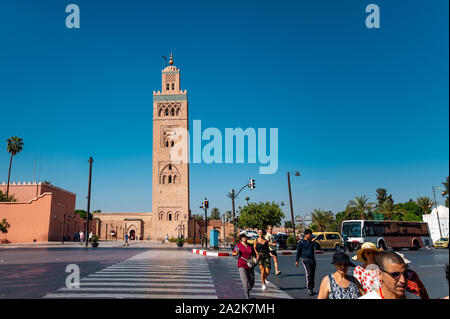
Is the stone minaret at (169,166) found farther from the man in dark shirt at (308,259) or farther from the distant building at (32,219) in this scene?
the man in dark shirt at (308,259)

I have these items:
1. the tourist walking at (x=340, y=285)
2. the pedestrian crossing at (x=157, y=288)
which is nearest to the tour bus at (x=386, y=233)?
the pedestrian crossing at (x=157, y=288)

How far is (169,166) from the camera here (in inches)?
2606

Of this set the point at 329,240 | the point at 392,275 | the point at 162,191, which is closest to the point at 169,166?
the point at 162,191

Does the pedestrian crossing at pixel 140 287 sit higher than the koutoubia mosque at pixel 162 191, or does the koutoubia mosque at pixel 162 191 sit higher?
the koutoubia mosque at pixel 162 191

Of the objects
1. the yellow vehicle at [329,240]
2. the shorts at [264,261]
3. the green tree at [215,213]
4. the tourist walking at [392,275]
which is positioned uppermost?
the green tree at [215,213]

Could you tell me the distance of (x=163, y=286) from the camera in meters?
8.59

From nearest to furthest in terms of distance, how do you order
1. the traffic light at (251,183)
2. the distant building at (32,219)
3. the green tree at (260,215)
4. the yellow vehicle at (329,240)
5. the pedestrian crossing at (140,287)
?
the pedestrian crossing at (140,287) < the traffic light at (251,183) < the yellow vehicle at (329,240) < the distant building at (32,219) < the green tree at (260,215)

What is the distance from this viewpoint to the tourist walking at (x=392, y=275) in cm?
221

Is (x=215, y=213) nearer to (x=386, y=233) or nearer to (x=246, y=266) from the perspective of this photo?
(x=386, y=233)

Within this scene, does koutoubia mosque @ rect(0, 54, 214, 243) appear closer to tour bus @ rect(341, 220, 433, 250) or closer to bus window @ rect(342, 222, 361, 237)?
bus window @ rect(342, 222, 361, 237)

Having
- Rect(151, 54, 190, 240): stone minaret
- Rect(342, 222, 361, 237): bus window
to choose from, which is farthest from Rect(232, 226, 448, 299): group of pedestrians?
Rect(151, 54, 190, 240): stone minaret

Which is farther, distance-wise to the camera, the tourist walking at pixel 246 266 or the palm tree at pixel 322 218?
the palm tree at pixel 322 218

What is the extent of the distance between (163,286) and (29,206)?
136ft

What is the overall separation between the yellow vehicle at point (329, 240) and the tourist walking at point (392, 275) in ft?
86.8
